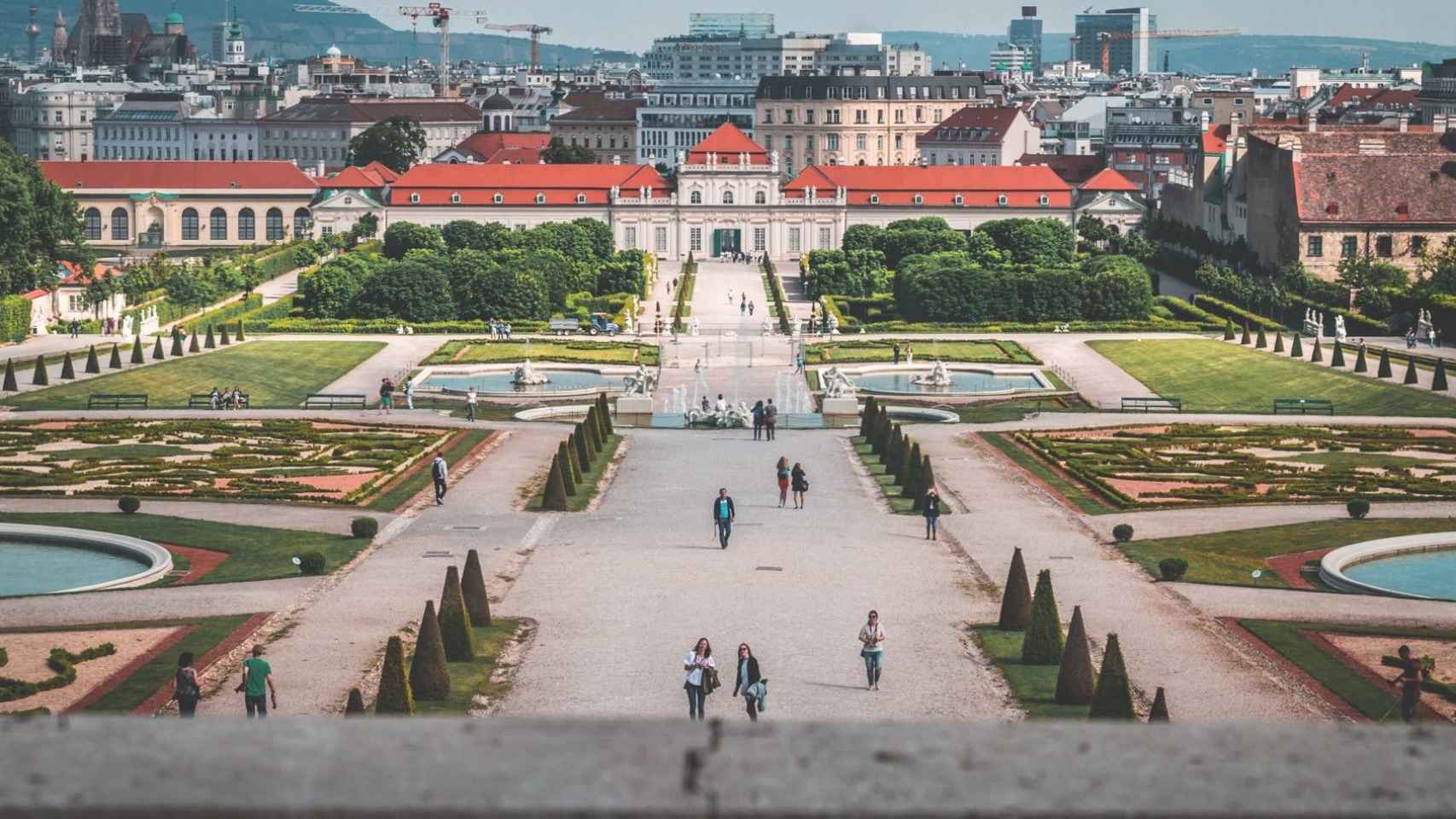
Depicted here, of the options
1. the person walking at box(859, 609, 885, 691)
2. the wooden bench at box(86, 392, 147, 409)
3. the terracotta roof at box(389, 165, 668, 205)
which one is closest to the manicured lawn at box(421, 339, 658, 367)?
the wooden bench at box(86, 392, 147, 409)

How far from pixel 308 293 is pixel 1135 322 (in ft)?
132

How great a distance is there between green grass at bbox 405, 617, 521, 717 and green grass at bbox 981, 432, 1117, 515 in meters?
19.8

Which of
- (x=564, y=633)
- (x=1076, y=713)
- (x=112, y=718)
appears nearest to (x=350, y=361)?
(x=564, y=633)

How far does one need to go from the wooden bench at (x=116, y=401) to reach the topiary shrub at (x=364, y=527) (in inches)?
1161

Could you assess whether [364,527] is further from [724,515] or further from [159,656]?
[159,656]

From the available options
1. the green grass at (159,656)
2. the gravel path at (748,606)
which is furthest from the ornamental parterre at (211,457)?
the green grass at (159,656)

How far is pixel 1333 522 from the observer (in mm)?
50781

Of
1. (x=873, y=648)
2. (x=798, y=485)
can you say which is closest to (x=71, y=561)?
(x=798, y=485)

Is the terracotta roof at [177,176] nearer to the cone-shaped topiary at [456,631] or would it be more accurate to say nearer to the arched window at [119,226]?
the arched window at [119,226]

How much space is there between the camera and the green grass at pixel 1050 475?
5459cm

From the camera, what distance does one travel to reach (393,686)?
29406 millimetres

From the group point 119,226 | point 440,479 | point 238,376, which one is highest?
point 119,226

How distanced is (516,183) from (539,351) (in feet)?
193

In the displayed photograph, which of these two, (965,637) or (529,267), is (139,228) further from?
(965,637)
